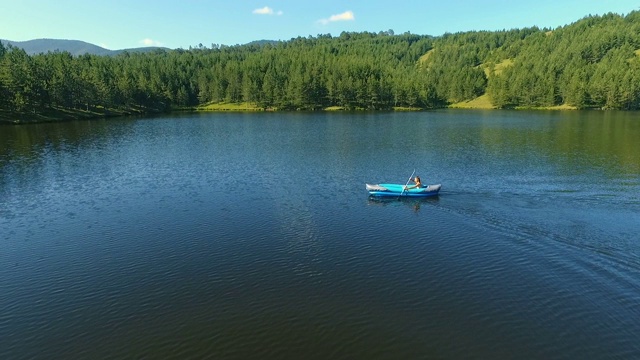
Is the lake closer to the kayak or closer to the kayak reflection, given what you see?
the kayak reflection

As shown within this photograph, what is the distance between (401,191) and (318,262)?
18.8m

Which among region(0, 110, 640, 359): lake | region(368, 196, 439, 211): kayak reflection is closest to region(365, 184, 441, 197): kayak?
region(368, 196, 439, 211): kayak reflection

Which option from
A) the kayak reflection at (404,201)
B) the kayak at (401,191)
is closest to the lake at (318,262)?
the kayak reflection at (404,201)

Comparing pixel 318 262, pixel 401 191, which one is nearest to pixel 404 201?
pixel 401 191

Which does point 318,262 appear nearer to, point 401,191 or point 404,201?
point 404,201

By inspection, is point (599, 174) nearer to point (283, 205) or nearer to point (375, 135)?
point (283, 205)

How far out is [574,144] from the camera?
7662 cm

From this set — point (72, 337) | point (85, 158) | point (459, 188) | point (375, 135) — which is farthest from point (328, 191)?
Result: point (375, 135)

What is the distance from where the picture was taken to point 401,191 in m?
44.0

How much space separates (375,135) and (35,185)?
6901 cm

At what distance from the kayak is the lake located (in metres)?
1.38

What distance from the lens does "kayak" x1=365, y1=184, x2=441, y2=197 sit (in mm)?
43594

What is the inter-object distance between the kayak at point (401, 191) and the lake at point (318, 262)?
1.38m

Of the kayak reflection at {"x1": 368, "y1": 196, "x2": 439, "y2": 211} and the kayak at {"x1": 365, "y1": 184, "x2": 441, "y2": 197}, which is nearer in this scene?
the kayak reflection at {"x1": 368, "y1": 196, "x2": 439, "y2": 211}
